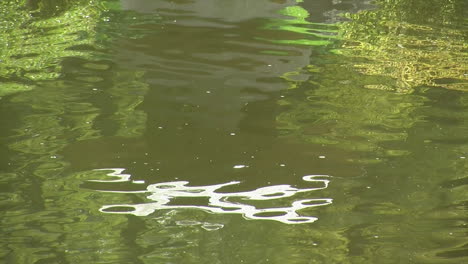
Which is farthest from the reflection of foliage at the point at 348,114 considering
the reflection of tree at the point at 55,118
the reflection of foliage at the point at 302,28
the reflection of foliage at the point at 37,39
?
the reflection of foliage at the point at 37,39

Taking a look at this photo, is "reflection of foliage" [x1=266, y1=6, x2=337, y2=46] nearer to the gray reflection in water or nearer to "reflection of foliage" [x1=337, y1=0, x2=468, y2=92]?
"reflection of foliage" [x1=337, y1=0, x2=468, y2=92]

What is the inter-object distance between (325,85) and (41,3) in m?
3.54

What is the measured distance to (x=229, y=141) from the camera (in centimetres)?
404

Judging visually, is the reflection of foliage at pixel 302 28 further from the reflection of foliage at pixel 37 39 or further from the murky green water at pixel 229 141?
the reflection of foliage at pixel 37 39

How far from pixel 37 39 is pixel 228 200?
3.05m

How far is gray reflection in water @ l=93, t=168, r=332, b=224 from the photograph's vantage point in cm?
331

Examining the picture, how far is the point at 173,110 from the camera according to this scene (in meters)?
4.41

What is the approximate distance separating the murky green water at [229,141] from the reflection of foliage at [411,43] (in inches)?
1.0

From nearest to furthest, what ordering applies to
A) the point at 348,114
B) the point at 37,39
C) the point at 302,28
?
the point at 348,114 < the point at 37,39 < the point at 302,28

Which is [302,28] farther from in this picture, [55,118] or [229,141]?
[55,118]

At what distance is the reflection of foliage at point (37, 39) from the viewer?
16.2 feet

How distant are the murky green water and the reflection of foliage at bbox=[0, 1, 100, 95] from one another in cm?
2

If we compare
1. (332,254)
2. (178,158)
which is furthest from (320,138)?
(332,254)

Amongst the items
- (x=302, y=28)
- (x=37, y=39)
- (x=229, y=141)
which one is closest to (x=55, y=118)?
(x=229, y=141)
